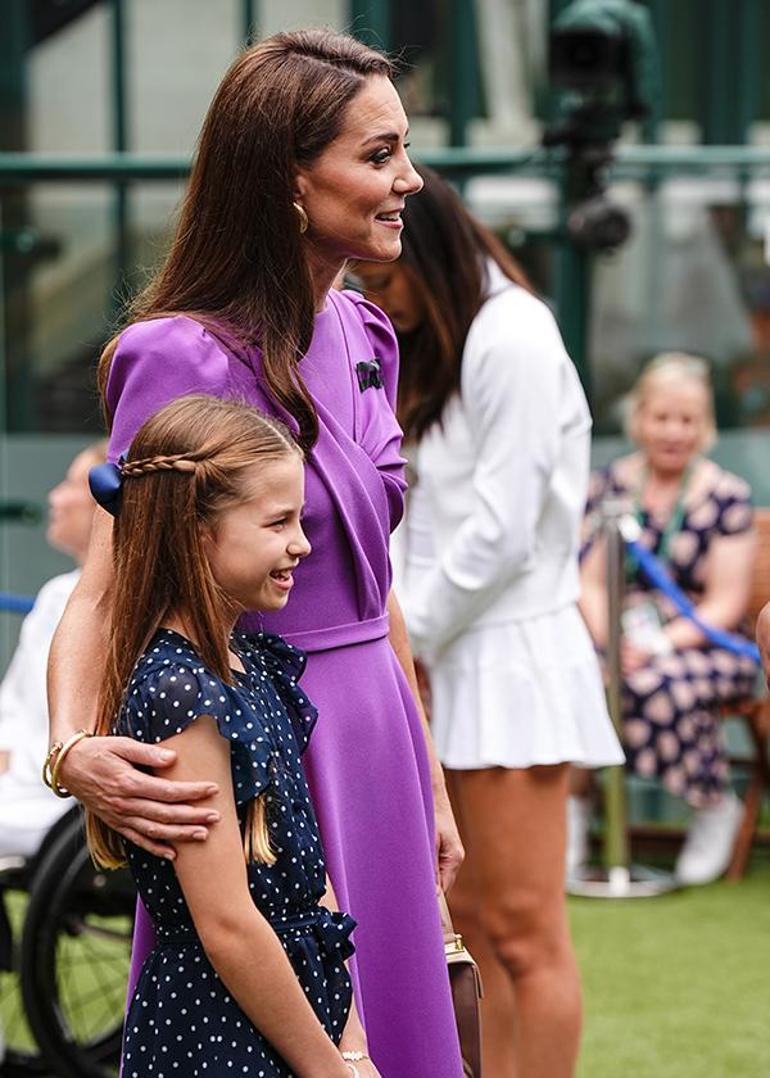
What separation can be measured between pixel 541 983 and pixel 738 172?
15.0ft

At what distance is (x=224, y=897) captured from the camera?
221 centimetres

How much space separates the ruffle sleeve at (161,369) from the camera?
2.44 metres

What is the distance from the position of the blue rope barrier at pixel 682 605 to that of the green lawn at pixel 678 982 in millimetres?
742

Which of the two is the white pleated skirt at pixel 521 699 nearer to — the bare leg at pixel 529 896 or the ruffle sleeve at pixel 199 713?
the bare leg at pixel 529 896

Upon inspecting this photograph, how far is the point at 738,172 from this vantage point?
7.56 meters

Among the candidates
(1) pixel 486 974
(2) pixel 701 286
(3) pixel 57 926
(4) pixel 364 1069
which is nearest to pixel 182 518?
(4) pixel 364 1069

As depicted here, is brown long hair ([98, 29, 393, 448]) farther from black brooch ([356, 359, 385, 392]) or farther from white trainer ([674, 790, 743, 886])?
white trainer ([674, 790, 743, 886])

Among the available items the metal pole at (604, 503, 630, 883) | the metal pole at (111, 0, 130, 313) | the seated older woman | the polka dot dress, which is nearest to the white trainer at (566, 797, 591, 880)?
the seated older woman

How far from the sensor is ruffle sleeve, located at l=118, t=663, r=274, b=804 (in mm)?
2215

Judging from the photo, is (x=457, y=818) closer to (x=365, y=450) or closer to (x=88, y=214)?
(x=365, y=450)

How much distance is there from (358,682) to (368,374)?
42 cm

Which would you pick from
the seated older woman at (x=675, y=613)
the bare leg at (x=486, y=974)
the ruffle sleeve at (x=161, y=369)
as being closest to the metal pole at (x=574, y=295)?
the seated older woman at (x=675, y=613)

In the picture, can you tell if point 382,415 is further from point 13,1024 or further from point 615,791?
point 615,791

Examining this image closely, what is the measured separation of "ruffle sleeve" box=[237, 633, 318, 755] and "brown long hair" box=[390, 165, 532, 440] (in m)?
1.29
